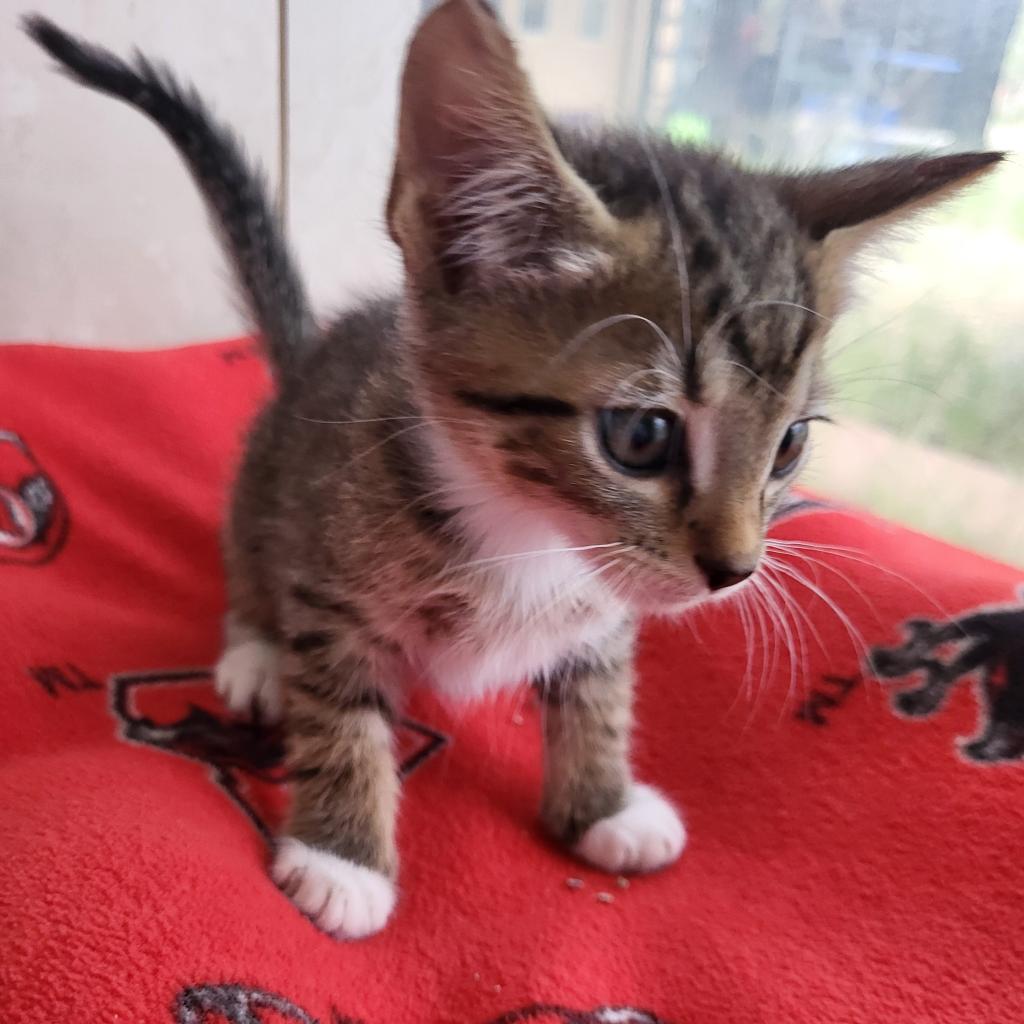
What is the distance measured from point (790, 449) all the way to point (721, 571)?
0.52 feet

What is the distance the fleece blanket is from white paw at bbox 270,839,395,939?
0.02 metres

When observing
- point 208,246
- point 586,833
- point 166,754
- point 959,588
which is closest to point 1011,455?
point 959,588

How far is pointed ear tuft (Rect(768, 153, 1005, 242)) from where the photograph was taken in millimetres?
775

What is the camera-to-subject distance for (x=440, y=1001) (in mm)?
763

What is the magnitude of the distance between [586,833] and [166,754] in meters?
0.39

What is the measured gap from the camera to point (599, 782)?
3.10 ft

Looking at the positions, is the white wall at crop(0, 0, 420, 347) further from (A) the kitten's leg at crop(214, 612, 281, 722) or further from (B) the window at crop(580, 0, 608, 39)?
(A) the kitten's leg at crop(214, 612, 281, 722)

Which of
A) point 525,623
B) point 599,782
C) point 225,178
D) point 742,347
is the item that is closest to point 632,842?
point 599,782

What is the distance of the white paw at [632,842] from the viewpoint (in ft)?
3.01

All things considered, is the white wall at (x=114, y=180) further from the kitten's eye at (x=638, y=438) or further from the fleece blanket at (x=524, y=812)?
the kitten's eye at (x=638, y=438)

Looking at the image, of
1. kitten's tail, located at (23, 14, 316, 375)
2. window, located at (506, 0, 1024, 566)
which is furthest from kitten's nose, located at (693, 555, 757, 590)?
kitten's tail, located at (23, 14, 316, 375)

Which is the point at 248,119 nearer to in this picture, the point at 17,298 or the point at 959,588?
the point at 17,298

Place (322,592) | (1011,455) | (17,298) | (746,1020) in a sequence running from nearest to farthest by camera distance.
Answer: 1. (746,1020)
2. (322,592)
3. (1011,455)
4. (17,298)

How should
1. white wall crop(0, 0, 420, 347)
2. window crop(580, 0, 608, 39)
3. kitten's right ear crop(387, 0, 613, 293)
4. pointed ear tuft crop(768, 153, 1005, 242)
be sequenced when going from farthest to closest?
window crop(580, 0, 608, 39) → white wall crop(0, 0, 420, 347) → pointed ear tuft crop(768, 153, 1005, 242) → kitten's right ear crop(387, 0, 613, 293)
